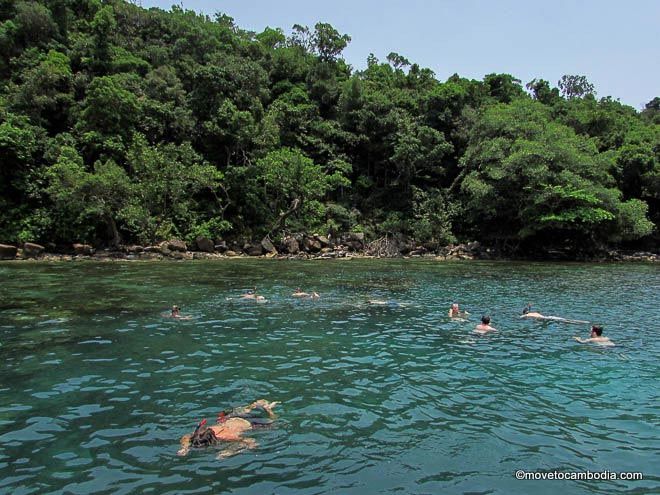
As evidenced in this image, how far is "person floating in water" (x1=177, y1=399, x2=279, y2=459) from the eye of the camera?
6737mm

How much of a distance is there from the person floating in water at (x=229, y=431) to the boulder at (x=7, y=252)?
33.4 metres

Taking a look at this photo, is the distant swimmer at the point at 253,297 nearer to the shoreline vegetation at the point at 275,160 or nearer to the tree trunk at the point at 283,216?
the shoreline vegetation at the point at 275,160

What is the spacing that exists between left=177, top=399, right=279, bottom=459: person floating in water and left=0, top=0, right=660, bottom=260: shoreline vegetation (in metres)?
31.2

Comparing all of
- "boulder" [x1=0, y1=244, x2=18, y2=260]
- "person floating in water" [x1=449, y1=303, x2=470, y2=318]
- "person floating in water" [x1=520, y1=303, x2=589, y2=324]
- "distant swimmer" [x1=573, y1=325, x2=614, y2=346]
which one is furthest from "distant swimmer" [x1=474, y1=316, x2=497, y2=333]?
"boulder" [x1=0, y1=244, x2=18, y2=260]

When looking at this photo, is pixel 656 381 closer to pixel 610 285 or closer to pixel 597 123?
pixel 610 285

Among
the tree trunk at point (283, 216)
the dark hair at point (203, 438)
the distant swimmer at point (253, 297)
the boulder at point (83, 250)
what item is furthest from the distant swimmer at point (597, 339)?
the boulder at point (83, 250)

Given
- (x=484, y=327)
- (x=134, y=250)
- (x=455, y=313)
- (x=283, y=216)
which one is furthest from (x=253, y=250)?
(x=484, y=327)

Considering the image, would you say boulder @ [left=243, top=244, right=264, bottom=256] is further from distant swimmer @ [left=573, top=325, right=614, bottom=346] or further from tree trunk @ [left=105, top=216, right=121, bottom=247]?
distant swimmer @ [left=573, top=325, right=614, bottom=346]

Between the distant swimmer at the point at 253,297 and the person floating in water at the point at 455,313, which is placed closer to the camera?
the person floating in water at the point at 455,313

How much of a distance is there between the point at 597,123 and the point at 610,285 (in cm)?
3709

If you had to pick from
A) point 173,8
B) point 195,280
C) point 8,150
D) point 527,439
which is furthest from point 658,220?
point 173,8

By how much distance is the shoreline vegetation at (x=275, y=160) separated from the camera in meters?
38.1

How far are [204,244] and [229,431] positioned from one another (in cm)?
3453

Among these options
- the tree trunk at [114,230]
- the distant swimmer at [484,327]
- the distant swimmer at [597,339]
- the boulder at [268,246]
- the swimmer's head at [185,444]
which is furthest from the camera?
the boulder at [268,246]
